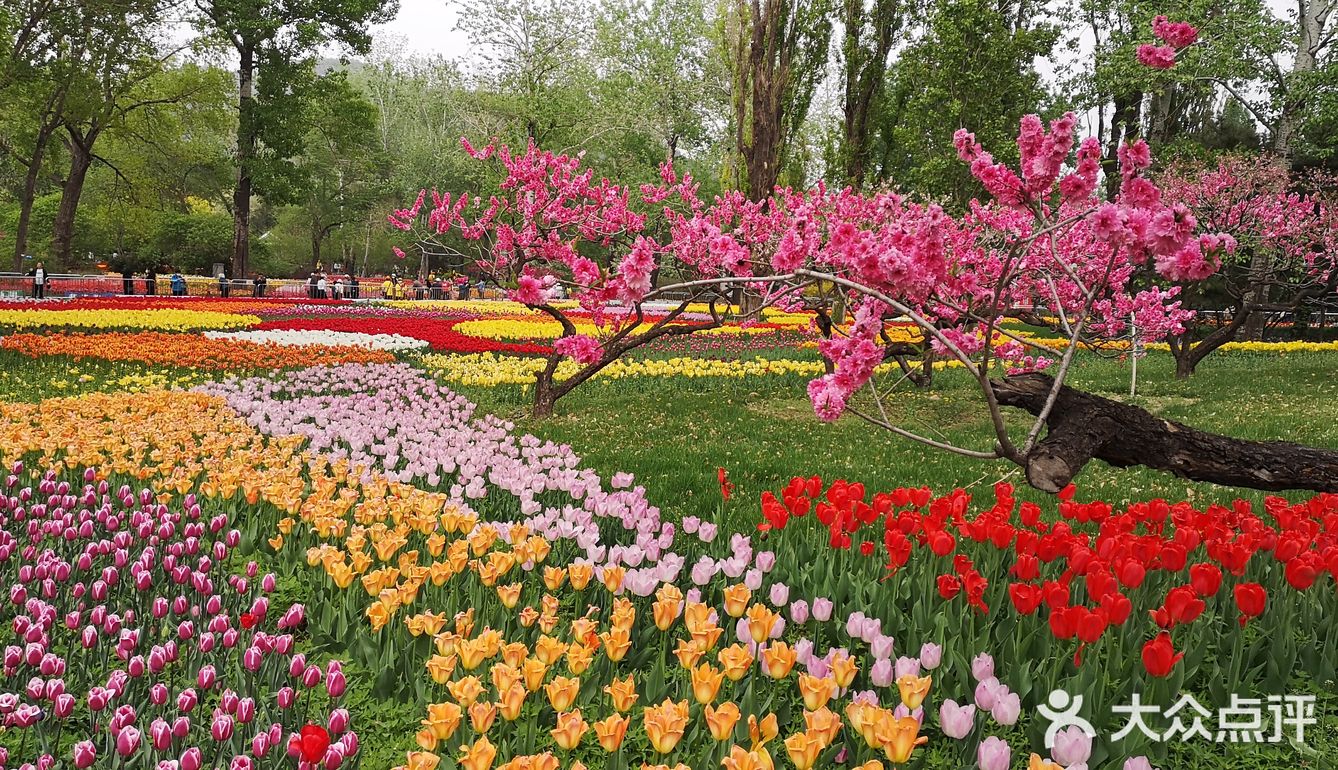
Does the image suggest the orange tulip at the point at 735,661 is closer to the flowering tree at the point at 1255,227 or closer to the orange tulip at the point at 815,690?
the orange tulip at the point at 815,690

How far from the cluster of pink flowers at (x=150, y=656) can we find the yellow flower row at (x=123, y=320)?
1289 cm

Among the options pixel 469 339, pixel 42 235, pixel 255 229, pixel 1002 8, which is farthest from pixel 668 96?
pixel 255 229

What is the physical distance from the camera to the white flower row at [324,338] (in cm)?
1405

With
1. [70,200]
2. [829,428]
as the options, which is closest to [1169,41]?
[829,428]

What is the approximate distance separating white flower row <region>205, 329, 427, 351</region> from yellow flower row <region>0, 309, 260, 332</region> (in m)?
1.44

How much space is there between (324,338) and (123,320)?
4336 mm

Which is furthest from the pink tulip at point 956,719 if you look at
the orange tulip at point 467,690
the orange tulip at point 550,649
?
the orange tulip at point 467,690

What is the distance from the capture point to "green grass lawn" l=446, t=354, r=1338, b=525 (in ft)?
21.5

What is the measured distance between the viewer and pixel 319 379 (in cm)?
984

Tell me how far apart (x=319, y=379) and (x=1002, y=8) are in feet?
91.7

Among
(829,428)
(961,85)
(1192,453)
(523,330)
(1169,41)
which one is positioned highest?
(961,85)

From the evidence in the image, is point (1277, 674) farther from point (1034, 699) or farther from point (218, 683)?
point (218, 683)

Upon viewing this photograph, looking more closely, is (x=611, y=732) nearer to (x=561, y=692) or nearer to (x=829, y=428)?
(x=561, y=692)

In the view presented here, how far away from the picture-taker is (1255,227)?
1612 centimetres
